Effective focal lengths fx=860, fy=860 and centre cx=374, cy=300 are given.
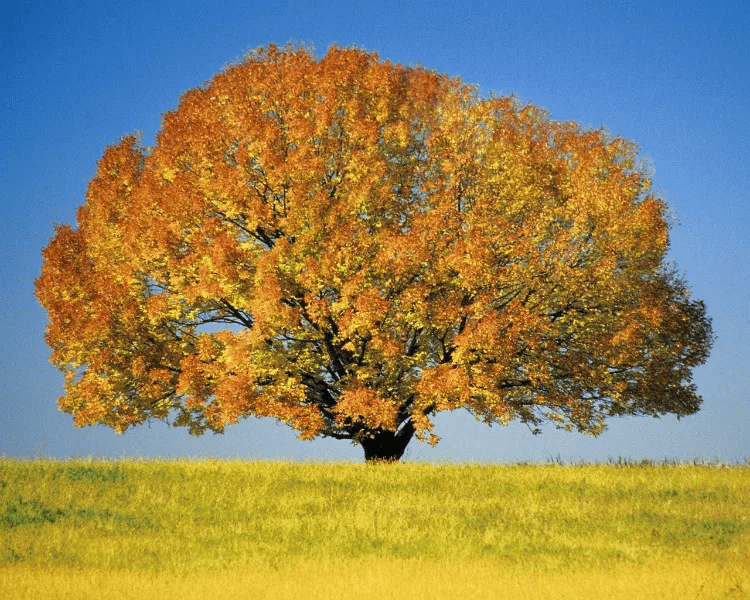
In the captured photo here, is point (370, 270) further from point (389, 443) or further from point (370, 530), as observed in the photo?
point (370, 530)

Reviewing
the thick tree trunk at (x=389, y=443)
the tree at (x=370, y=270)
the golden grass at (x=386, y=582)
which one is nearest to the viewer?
the golden grass at (x=386, y=582)

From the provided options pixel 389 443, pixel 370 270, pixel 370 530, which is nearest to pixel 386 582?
pixel 370 530

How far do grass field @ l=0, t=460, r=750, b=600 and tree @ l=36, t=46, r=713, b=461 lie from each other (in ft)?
8.01

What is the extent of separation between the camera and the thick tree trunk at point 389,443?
3089 centimetres

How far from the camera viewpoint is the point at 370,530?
2019 centimetres

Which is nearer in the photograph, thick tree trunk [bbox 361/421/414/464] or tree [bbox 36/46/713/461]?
tree [bbox 36/46/713/461]

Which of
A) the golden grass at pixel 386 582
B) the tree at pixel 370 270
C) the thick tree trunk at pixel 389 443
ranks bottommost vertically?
the golden grass at pixel 386 582

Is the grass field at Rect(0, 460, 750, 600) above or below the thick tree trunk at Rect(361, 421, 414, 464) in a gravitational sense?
below

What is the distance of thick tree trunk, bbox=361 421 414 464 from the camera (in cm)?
3089

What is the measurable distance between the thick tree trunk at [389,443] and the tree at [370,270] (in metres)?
0.08

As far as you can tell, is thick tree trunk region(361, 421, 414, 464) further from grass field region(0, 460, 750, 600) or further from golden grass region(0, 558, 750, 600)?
golden grass region(0, 558, 750, 600)

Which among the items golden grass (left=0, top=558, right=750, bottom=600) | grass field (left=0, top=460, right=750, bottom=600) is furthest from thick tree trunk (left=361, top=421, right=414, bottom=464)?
golden grass (left=0, top=558, right=750, bottom=600)

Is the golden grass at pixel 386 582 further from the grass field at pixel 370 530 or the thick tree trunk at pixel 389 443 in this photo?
the thick tree trunk at pixel 389 443

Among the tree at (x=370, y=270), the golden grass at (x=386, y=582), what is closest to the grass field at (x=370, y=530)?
the golden grass at (x=386, y=582)
